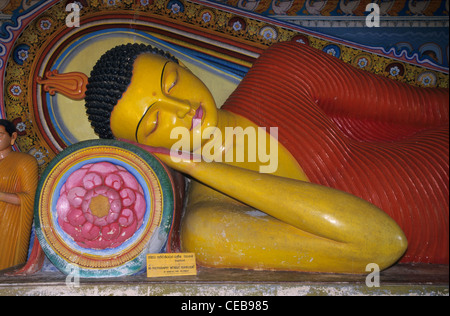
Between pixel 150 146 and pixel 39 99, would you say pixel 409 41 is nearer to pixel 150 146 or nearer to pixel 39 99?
pixel 150 146

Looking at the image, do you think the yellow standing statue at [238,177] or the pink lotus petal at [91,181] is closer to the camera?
the yellow standing statue at [238,177]

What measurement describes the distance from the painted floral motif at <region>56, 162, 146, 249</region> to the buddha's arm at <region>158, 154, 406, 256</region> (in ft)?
0.96

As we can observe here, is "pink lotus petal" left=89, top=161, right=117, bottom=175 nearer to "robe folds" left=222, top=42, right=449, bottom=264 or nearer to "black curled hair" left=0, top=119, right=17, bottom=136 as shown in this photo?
"robe folds" left=222, top=42, right=449, bottom=264

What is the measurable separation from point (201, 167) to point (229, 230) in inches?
12.3

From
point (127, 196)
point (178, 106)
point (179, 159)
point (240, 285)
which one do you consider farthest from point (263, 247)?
point (178, 106)

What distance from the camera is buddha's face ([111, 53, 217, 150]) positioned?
6.03ft

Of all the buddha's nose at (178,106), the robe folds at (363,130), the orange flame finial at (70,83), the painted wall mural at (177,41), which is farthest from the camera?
the painted wall mural at (177,41)

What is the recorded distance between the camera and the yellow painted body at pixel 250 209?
4.87ft

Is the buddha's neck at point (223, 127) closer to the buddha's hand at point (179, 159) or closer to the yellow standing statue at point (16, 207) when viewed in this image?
the buddha's hand at point (179, 159)

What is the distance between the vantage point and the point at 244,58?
8.82 ft

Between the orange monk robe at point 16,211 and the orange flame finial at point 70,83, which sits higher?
the orange flame finial at point 70,83

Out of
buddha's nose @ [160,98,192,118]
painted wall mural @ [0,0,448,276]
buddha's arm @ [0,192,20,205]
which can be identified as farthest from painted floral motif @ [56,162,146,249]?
painted wall mural @ [0,0,448,276]

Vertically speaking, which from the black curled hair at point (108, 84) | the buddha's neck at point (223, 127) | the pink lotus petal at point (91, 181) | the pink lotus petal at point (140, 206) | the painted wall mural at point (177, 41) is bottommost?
the pink lotus petal at point (140, 206)

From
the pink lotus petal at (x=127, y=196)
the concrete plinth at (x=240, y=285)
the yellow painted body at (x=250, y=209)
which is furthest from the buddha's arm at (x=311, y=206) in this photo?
the pink lotus petal at (x=127, y=196)
